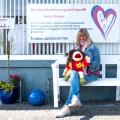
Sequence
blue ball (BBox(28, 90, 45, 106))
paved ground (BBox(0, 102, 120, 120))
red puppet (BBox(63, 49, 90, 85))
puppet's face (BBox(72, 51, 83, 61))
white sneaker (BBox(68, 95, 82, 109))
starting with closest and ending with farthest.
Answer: white sneaker (BBox(68, 95, 82, 109))
paved ground (BBox(0, 102, 120, 120))
red puppet (BBox(63, 49, 90, 85))
puppet's face (BBox(72, 51, 83, 61))
blue ball (BBox(28, 90, 45, 106))

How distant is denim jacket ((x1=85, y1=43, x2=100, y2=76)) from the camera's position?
848 cm

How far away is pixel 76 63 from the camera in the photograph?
27.2 feet

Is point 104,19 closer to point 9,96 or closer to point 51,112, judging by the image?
point 51,112

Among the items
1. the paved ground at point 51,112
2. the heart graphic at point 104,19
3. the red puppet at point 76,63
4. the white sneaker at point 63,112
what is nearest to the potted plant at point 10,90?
the paved ground at point 51,112

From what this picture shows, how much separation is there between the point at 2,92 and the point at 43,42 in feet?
4.36

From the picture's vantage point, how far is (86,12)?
9.38 meters

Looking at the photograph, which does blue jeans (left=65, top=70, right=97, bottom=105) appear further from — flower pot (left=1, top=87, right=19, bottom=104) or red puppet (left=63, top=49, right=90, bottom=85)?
flower pot (left=1, top=87, right=19, bottom=104)

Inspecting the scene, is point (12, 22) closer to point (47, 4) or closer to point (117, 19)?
point (47, 4)

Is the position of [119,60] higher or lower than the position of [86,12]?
lower

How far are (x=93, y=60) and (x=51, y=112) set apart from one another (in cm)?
122

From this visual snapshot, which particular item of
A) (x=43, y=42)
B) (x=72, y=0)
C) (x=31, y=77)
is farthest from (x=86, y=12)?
(x=31, y=77)

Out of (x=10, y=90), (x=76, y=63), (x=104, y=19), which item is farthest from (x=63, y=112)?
(x=104, y=19)

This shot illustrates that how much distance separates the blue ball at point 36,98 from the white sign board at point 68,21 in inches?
46.1

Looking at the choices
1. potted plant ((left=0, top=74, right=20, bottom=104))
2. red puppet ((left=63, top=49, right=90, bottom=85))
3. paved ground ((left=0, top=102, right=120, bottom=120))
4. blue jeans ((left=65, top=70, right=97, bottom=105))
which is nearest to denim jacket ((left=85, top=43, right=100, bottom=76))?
red puppet ((left=63, top=49, right=90, bottom=85))
